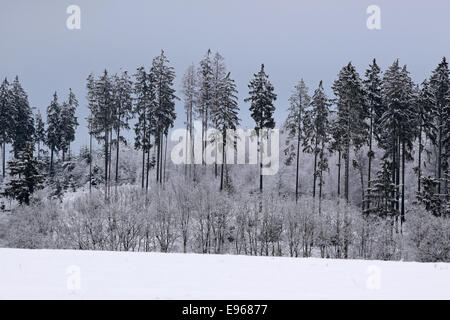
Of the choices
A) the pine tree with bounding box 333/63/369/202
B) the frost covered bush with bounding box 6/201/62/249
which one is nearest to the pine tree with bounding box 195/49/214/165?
the pine tree with bounding box 333/63/369/202

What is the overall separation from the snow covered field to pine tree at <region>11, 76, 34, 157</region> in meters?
52.5

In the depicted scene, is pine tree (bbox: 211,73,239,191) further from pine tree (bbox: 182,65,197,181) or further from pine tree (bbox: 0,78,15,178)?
pine tree (bbox: 0,78,15,178)

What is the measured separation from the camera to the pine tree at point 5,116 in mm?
60438

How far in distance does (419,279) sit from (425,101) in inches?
1470

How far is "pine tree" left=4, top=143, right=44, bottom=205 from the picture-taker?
150ft

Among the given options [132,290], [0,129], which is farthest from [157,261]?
[0,129]

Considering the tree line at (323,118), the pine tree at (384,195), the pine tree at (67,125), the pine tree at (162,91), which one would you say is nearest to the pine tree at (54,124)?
the pine tree at (67,125)

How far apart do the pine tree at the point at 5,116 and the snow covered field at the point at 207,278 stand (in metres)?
50.3

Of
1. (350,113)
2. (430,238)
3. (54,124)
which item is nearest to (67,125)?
(54,124)

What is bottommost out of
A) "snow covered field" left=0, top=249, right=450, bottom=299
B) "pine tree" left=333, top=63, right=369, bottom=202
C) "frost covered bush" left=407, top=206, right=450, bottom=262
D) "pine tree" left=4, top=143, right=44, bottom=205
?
"frost covered bush" left=407, top=206, right=450, bottom=262

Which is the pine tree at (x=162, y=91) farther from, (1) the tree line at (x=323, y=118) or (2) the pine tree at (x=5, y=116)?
(2) the pine tree at (x=5, y=116)

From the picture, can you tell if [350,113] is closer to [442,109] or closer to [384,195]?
[384,195]

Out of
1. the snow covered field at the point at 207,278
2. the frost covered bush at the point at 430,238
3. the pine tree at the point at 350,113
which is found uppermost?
the pine tree at the point at 350,113

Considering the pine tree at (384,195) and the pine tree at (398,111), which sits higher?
the pine tree at (398,111)
